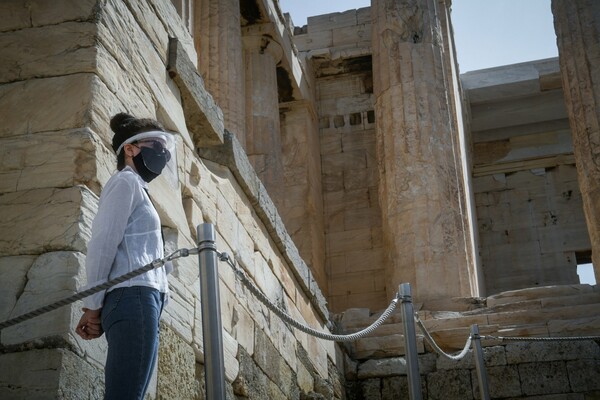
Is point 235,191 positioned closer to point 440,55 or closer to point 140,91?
point 140,91

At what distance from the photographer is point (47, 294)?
193 inches

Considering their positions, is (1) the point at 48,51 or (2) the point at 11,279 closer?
(2) the point at 11,279

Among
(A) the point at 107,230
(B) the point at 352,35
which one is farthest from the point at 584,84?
(A) the point at 107,230

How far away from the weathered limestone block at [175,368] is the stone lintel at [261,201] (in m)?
1.72

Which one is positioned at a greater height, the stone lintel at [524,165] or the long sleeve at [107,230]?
the stone lintel at [524,165]

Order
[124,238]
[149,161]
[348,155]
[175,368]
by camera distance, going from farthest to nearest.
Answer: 1. [348,155]
2. [175,368]
3. [149,161]
4. [124,238]

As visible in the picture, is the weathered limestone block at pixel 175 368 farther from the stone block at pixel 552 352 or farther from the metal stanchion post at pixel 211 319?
the stone block at pixel 552 352

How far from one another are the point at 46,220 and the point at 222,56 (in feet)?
35.2

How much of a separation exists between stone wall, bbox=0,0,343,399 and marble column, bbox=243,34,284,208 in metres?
9.13

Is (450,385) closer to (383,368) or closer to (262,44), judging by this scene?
(383,368)

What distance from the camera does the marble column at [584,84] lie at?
1603 centimetres

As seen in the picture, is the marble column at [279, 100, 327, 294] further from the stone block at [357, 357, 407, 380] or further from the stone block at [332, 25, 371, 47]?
the stone block at [357, 357, 407, 380]

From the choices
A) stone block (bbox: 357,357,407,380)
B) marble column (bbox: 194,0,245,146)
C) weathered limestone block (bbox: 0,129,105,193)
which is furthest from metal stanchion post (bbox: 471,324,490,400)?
marble column (bbox: 194,0,245,146)

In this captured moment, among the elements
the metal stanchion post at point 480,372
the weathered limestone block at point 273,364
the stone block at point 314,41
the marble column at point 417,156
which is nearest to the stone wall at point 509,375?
the weathered limestone block at point 273,364
